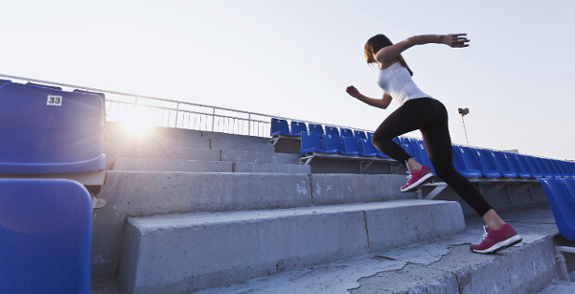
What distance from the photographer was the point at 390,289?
107cm

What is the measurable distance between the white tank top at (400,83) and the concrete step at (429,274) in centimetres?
113

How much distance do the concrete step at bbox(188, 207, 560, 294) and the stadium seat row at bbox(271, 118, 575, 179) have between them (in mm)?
1980

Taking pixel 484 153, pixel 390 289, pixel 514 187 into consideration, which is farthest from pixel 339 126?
pixel 390 289

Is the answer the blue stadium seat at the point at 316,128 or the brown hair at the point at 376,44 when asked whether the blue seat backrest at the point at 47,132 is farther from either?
the blue stadium seat at the point at 316,128

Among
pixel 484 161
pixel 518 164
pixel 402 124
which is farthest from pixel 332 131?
pixel 402 124

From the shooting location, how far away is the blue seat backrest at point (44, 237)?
56cm

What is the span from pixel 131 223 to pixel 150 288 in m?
0.40

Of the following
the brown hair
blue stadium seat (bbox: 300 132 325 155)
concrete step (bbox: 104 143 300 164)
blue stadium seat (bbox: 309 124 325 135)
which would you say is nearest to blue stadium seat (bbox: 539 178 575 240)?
the brown hair

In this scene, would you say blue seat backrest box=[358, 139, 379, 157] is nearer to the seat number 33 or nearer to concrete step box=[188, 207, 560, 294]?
concrete step box=[188, 207, 560, 294]

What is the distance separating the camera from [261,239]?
135cm

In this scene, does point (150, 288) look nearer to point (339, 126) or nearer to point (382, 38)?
point (382, 38)

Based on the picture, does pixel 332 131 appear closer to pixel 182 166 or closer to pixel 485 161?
pixel 485 161

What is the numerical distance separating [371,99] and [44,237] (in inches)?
90.1

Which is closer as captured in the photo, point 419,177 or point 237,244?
point 237,244
